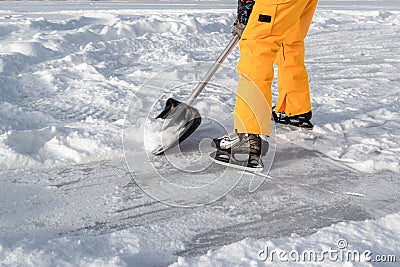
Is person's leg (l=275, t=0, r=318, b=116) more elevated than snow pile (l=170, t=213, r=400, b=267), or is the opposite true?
person's leg (l=275, t=0, r=318, b=116)

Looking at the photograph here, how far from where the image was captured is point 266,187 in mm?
1995

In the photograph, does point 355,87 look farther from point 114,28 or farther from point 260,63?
point 114,28

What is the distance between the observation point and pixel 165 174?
2.12 m

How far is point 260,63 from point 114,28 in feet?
19.4

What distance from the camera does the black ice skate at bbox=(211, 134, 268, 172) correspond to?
2199mm

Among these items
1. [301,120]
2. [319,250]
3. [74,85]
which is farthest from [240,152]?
[74,85]

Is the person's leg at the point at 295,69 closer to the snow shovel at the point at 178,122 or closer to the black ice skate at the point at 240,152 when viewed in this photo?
the snow shovel at the point at 178,122

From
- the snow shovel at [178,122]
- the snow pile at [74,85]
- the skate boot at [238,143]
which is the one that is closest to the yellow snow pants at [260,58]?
the skate boot at [238,143]

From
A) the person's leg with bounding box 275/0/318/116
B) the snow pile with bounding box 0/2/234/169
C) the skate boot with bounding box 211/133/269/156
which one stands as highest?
the person's leg with bounding box 275/0/318/116

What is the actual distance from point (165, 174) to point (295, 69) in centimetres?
117

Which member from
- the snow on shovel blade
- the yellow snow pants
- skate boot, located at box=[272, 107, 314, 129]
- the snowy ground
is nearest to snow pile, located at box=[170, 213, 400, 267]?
the snowy ground

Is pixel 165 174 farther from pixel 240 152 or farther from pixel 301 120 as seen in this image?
pixel 301 120

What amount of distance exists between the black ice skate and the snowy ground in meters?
0.09

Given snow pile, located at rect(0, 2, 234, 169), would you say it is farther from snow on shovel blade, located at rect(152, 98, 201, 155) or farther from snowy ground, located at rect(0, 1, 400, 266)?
snow on shovel blade, located at rect(152, 98, 201, 155)
